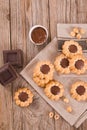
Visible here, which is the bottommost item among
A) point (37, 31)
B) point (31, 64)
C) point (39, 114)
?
point (39, 114)

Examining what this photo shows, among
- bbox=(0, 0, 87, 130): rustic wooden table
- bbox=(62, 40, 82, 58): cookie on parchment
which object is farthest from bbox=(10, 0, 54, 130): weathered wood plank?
bbox=(62, 40, 82, 58): cookie on parchment

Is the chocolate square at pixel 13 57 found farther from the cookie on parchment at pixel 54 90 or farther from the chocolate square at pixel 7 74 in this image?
the cookie on parchment at pixel 54 90

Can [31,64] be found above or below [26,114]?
above

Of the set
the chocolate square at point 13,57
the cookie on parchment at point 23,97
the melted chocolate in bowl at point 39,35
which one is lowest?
the cookie on parchment at point 23,97

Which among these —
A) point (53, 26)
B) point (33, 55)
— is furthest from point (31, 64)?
point (53, 26)

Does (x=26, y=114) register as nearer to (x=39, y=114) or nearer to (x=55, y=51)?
(x=39, y=114)

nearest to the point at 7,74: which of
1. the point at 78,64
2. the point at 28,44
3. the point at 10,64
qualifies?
the point at 10,64

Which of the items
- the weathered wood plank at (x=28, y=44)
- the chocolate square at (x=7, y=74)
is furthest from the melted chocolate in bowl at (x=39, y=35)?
the chocolate square at (x=7, y=74)
